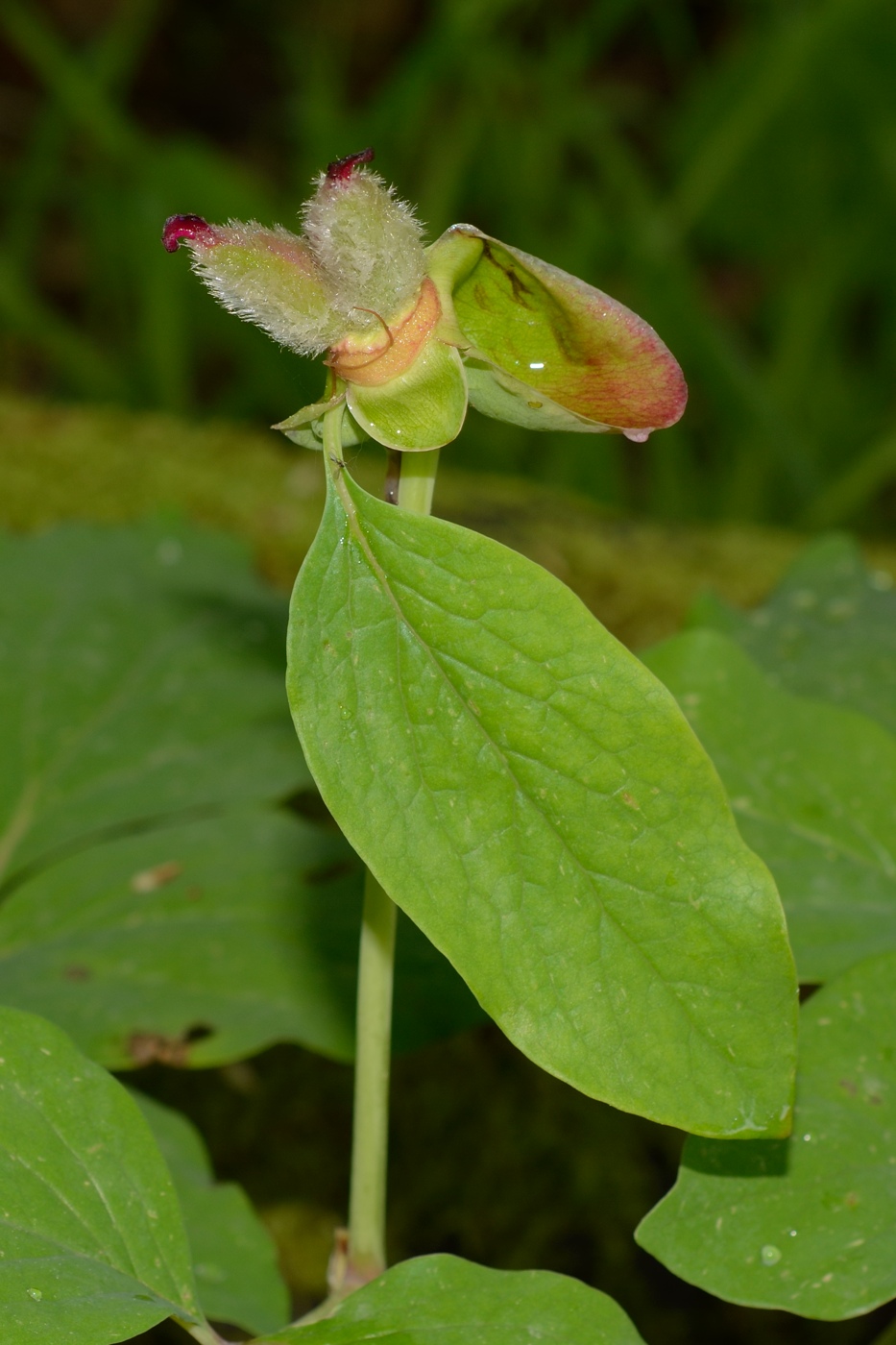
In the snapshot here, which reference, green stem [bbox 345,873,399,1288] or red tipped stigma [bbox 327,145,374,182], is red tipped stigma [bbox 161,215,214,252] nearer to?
red tipped stigma [bbox 327,145,374,182]

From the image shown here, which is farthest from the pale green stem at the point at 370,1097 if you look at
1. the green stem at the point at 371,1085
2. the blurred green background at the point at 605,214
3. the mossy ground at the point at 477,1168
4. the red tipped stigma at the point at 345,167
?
the blurred green background at the point at 605,214

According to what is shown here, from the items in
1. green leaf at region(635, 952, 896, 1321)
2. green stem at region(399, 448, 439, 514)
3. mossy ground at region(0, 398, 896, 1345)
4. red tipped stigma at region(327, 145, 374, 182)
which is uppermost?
red tipped stigma at region(327, 145, 374, 182)

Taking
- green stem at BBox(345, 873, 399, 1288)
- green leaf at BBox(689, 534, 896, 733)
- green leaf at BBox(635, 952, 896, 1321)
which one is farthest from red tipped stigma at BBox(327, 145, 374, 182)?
green leaf at BBox(689, 534, 896, 733)

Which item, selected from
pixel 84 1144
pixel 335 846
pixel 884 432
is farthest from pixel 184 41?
pixel 84 1144

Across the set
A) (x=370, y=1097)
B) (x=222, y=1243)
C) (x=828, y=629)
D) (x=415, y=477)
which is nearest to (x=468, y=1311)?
(x=370, y=1097)

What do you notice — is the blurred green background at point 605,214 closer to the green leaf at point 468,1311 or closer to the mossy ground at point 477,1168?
the mossy ground at point 477,1168

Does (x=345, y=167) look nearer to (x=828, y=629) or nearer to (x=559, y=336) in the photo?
(x=559, y=336)
